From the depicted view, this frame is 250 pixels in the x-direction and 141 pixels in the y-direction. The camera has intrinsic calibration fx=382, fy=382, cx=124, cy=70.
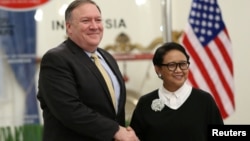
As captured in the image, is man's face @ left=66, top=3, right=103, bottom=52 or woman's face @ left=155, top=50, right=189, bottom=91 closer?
man's face @ left=66, top=3, right=103, bottom=52

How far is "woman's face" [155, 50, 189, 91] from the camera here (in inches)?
68.4

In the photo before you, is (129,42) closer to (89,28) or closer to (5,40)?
(5,40)

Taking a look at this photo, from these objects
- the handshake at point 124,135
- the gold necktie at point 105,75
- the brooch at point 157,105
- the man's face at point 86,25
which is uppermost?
the man's face at point 86,25

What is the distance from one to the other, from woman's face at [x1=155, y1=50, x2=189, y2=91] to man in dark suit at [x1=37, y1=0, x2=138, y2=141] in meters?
0.26

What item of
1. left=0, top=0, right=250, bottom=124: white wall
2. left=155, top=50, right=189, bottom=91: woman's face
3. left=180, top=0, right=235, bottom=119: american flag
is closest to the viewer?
left=155, top=50, right=189, bottom=91: woman's face

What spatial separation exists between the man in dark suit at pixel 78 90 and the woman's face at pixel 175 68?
256mm

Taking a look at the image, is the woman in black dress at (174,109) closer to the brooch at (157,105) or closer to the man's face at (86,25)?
the brooch at (157,105)

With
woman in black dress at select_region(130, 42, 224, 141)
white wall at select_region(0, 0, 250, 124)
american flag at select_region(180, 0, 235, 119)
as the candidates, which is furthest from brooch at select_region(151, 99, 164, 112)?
american flag at select_region(180, 0, 235, 119)

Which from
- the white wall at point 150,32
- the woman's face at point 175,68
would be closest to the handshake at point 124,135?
the woman's face at point 175,68

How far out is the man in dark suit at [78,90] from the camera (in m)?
1.50

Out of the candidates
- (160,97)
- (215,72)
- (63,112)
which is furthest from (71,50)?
(215,72)

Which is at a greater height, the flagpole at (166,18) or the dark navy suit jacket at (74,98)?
the flagpole at (166,18)

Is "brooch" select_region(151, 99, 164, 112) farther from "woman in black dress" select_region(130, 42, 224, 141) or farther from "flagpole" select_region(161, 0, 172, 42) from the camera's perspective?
"flagpole" select_region(161, 0, 172, 42)

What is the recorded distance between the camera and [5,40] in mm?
2748
